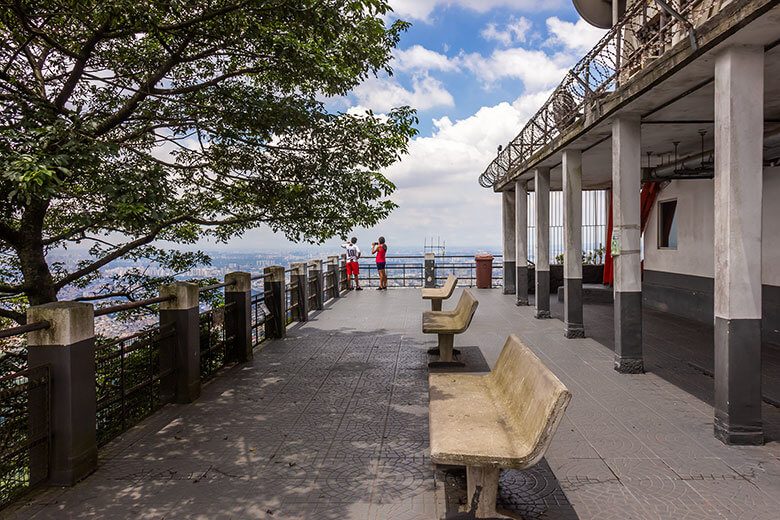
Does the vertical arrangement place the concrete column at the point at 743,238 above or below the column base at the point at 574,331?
above

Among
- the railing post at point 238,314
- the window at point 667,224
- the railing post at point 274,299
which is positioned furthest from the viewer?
the window at point 667,224

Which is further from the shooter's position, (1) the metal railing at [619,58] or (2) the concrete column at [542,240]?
(2) the concrete column at [542,240]

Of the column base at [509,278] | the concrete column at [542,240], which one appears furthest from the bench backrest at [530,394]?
the column base at [509,278]

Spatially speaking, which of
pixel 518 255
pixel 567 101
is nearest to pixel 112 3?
pixel 567 101

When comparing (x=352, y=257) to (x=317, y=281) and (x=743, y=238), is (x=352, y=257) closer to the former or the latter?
(x=317, y=281)

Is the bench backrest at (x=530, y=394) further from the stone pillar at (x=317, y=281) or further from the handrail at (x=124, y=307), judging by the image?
the stone pillar at (x=317, y=281)

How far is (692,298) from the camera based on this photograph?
10.4 meters

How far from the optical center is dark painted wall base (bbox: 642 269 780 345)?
8.00 meters

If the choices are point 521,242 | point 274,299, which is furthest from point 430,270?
point 274,299

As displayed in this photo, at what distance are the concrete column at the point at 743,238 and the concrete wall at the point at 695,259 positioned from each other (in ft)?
15.8

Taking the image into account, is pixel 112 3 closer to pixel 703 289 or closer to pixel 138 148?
pixel 138 148

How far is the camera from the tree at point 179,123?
494 cm

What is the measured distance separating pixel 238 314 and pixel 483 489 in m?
5.22

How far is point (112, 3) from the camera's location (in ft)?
15.4
